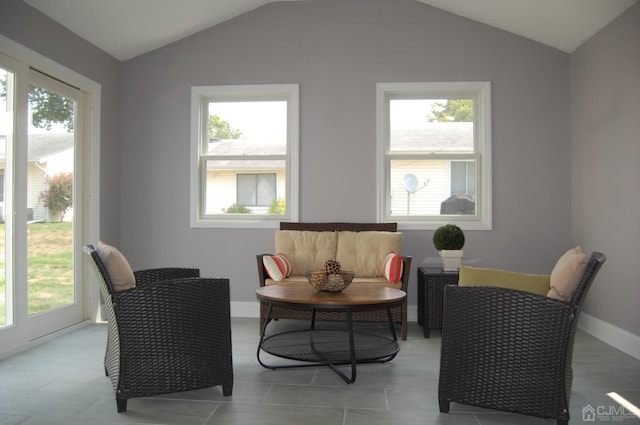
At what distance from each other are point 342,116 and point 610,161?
243cm

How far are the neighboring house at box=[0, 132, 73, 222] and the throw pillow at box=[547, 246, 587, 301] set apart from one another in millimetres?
3640

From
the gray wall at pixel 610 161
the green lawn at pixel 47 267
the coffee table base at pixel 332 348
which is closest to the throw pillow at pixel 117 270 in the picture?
the coffee table base at pixel 332 348

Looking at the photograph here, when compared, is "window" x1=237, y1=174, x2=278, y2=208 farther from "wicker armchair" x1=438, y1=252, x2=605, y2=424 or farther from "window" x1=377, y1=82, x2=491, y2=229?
"wicker armchair" x1=438, y1=252, x2=605, y2=424

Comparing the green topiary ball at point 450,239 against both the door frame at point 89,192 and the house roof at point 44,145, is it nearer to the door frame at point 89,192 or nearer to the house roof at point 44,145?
the door frame at point 89,192

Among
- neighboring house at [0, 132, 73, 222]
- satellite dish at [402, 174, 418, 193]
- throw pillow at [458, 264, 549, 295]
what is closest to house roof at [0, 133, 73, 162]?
neighboring house at [0, 132, 73, 222]

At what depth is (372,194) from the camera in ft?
16.4

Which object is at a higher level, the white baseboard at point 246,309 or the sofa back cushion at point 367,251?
the sofa back cushion at point 367,251

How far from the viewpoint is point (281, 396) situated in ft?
9.16

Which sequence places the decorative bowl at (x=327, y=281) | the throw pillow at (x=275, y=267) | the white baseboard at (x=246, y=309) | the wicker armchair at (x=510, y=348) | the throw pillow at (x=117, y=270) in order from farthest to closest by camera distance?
the white baseboard at (x=246, y=309) → the throw pillow at (x=275, y=267) → the decorative bowl at (x=327, y=281) → the throw pillow at (x=117, y=270) → the wicker armchair at (x=510, y=348)

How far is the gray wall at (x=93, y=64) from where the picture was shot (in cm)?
364

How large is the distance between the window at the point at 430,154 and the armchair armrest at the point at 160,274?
2294 mm

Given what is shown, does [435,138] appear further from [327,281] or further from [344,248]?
[327,281]

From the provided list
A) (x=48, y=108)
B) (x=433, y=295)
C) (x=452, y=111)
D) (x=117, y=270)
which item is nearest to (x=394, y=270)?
(x=433, y=295)

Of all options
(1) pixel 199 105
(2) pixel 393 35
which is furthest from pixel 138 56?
(2) pixel 393 35
